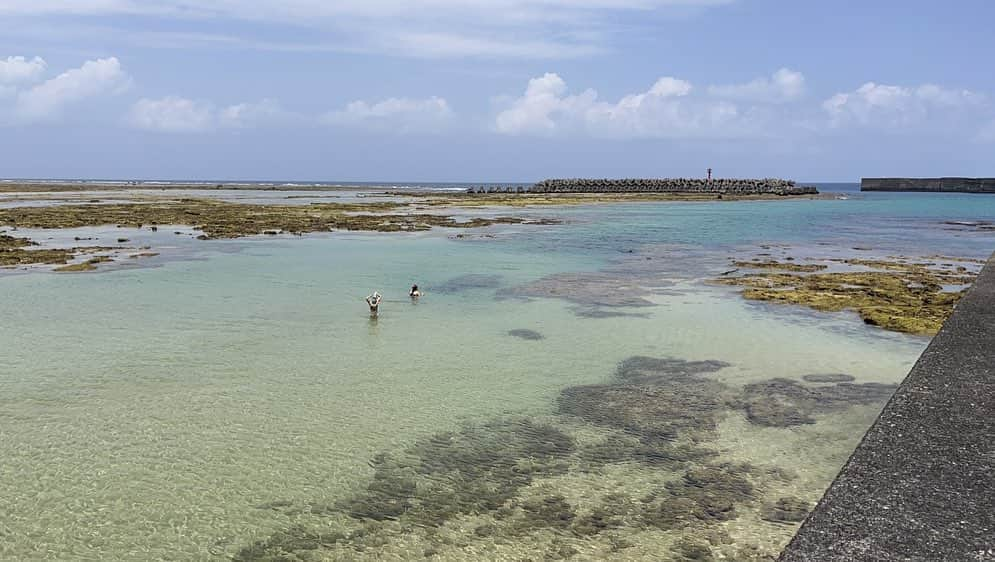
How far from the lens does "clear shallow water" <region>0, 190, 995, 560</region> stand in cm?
597

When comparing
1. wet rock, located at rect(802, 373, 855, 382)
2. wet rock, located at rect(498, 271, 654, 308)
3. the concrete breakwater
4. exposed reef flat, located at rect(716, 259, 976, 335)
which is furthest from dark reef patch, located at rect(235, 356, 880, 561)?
the concrete breakwater

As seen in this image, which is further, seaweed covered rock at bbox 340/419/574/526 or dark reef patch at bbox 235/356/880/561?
seaweed covered rock at bbox 340/419/574/526

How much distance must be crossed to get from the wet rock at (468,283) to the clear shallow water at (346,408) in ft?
0.55

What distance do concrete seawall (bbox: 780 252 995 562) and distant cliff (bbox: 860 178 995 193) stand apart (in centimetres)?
14393

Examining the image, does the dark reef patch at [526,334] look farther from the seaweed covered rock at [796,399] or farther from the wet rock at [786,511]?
the wet rock at [786,511]

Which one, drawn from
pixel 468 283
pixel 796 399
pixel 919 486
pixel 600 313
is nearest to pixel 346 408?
pixel 796 399

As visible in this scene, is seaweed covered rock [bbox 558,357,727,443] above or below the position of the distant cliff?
below

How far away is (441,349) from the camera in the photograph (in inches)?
473

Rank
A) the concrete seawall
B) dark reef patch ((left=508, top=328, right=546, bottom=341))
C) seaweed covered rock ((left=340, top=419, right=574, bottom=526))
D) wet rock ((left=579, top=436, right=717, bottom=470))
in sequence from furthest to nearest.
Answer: dark reef patch ((left=508, top=328, right=546, bottom=341))
wet rock ((left=579, top=436, right=717, bottom=470))
seaweed covered rock ((left=340, top=419, right=574, bottom=526))
the concrete seawall

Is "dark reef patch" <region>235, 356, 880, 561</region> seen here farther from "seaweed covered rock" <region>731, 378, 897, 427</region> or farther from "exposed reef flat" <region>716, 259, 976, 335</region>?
"exposed reef flat" <region>716, 259, 976, 335</region>

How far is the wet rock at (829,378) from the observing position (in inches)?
404

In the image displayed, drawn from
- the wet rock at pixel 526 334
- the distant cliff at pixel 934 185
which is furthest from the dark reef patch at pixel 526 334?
the distant cliff at pixel 934 185

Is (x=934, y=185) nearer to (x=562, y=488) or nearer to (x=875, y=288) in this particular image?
(x=875, y=288)

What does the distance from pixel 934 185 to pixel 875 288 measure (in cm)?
14092
